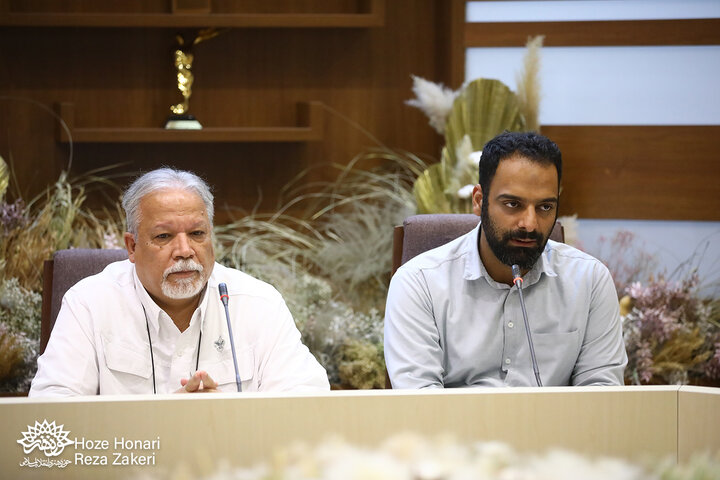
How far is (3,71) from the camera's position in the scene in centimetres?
454

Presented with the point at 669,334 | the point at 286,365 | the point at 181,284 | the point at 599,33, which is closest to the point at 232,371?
the point at 286,365

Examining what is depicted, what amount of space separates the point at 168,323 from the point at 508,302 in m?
0.90

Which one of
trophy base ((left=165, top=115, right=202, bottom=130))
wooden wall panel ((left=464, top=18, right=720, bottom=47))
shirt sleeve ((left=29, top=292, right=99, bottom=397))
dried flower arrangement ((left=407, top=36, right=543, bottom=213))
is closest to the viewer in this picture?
shirt sleeve ((left=29, top=292, right=99, bottom=397))

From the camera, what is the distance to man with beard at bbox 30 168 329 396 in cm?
232

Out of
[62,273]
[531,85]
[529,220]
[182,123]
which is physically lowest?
[62,273]

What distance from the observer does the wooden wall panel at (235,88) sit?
4570mm

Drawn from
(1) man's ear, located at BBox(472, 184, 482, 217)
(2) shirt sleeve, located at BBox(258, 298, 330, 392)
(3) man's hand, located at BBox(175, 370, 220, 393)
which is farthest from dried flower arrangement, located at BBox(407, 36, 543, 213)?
(3) man's hand, located at BBox(175, 370, 220, 393)

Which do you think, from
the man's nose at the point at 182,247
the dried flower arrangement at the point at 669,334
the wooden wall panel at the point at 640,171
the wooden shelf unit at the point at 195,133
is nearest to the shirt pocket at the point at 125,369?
the man's nose at the point at 182,247

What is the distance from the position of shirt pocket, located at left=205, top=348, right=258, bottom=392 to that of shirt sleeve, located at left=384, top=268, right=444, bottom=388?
37 centimetres

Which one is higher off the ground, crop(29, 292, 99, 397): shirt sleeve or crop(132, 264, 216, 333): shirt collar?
crop(132, 264, 216, 333): shirt collar

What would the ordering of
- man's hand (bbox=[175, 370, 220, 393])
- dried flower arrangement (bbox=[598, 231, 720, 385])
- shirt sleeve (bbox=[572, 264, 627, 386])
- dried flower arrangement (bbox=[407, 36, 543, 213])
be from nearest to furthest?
man's hand (bbox=[175, 370, 220, 393]), shirt sleeve (bbox=[572, 264, 627, 386]), dried flower arrangement (bbox=[598, 231, 720, 385]), dried flower arrangement (bbox=[407, 36, 543, 213])

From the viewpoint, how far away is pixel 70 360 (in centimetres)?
228

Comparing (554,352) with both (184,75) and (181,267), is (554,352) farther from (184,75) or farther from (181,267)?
(184,75)

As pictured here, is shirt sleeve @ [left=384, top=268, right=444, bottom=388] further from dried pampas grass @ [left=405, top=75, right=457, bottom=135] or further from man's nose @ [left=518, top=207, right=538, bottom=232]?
dried pampas grass @ [left=405, top=75, right=457, bottom=135]
